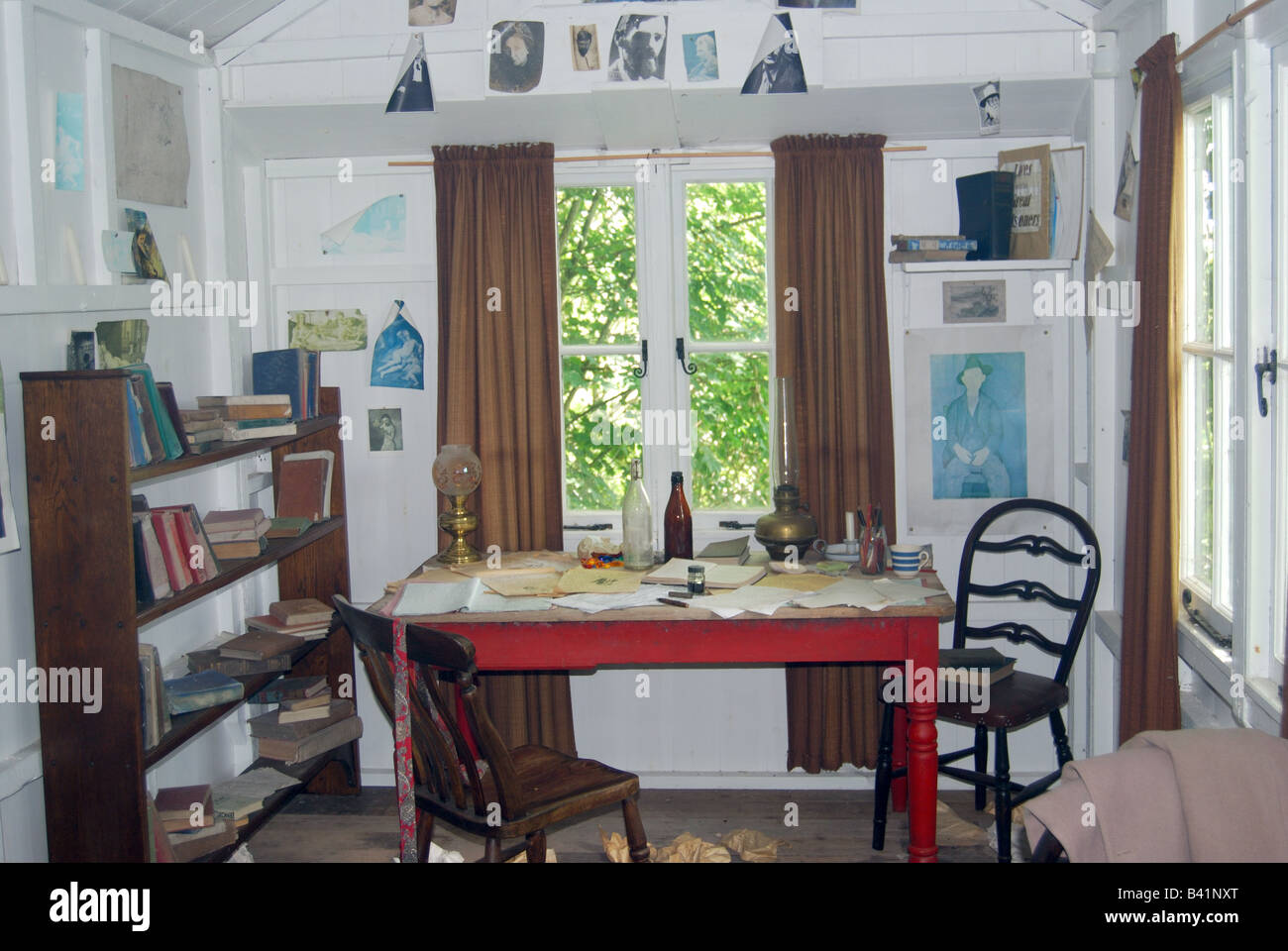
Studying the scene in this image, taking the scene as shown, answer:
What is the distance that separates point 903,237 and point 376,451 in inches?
74.5

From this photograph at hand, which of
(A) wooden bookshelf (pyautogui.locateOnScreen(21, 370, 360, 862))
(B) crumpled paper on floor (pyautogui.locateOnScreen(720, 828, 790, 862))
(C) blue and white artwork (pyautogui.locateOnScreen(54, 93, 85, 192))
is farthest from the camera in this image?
(B) crumpled paper on floor (pyautogui.locateOnScreen(720, 828, 790, 862))

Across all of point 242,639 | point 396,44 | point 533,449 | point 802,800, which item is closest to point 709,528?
point 533,449

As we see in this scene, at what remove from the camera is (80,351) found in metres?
2.81

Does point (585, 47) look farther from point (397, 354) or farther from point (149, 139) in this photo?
point (149, 139)

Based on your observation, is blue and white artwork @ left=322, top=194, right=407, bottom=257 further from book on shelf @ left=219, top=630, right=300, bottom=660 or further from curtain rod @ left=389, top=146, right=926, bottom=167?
book on shelf @ left=219, top=630, right=300, bottom=660

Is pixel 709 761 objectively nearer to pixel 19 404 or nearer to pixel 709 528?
pixel 709 528

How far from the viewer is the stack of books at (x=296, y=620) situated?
11.8 ft

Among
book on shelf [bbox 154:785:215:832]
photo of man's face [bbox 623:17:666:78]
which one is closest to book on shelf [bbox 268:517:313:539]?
book on shelf [bbox 154:785:215:832]

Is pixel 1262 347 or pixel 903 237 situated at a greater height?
pixel 903 237

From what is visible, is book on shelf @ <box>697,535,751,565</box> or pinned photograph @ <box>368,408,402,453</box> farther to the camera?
pinned photograph @ <box>368,408,402,453</box>

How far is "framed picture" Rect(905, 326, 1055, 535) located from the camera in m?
3.82

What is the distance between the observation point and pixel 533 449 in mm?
3859

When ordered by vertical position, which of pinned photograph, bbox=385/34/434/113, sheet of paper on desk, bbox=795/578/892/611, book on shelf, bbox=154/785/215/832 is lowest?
book on shelf, bbox=154/785/215/832

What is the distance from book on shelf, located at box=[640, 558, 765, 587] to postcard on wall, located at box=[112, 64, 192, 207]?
1.78m
